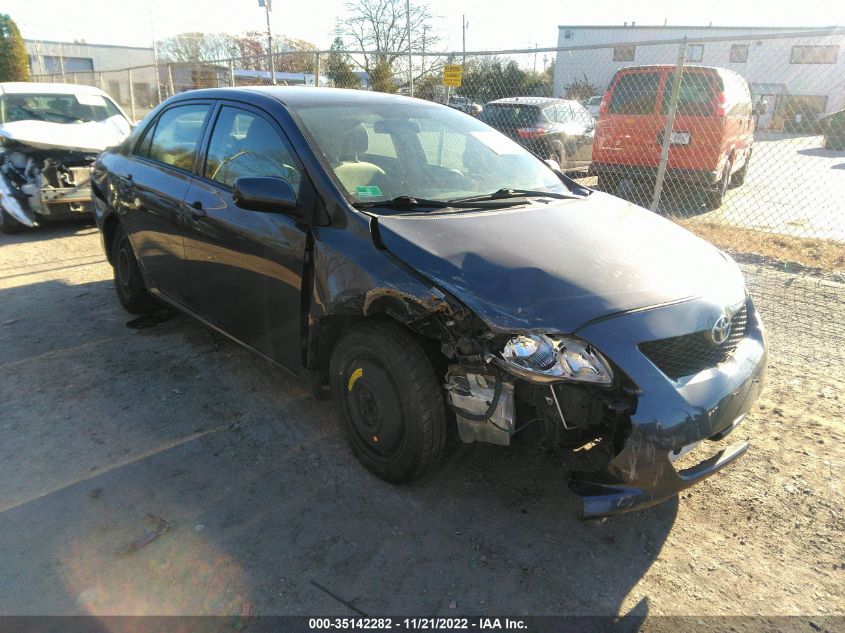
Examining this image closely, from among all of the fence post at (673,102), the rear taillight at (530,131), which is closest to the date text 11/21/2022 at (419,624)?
the fence post at (673,102)

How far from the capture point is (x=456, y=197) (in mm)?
3148

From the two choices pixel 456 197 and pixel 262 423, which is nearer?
pixel 456 197

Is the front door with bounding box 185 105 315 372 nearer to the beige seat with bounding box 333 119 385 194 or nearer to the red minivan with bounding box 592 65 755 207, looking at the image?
the beige seat with bounding box 333 119 385 194

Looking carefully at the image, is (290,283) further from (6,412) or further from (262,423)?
(6,412)

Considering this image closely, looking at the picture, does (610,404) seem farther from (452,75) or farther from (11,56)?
(11,56)

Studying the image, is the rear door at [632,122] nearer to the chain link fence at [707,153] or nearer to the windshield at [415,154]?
the chain link fence at [707,153]

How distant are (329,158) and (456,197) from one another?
675 mm

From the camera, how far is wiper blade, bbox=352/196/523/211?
2.90 meters

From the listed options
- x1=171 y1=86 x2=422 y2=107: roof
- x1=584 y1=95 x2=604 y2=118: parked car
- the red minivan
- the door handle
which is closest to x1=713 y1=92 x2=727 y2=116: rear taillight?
the red minivan

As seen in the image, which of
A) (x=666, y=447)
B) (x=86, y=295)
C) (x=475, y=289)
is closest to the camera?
(x=666, y=447)

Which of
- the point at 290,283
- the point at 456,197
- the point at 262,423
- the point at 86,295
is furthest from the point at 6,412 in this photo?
the point at 456,197

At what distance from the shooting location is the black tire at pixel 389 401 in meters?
2.53

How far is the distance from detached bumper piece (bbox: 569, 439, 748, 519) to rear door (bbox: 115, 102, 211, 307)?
286 cm

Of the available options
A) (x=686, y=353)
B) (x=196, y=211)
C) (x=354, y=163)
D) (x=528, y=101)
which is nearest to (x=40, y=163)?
(x=196, y=211)
